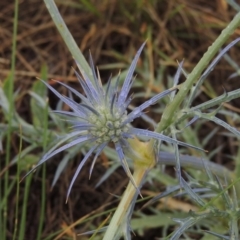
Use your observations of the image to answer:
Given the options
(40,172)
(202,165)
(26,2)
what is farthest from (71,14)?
(202,165)

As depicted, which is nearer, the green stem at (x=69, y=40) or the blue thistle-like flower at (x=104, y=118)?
the blue thistle-like flower at (x=104, y=118)

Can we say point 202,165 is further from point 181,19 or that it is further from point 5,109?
point 181,19

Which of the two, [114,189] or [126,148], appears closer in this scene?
[126,148]

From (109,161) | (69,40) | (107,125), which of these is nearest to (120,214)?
(107,125)

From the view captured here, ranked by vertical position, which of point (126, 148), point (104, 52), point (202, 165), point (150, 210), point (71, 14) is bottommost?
point (150, 210)

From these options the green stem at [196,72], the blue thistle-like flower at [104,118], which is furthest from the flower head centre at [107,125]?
the green stem at [196,72]

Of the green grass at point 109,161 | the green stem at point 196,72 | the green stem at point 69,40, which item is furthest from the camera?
the green grass at point 109,161

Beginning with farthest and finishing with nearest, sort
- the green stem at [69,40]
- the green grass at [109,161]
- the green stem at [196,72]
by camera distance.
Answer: the green grass at [109,161], the green stem at [69,40], the green stem at [196,72]

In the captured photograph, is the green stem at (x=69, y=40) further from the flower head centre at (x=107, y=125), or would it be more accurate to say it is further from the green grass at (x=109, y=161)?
the flower head centre at (x=107, y=125)
